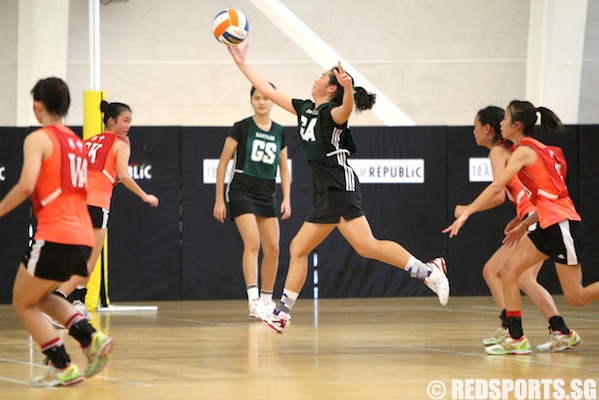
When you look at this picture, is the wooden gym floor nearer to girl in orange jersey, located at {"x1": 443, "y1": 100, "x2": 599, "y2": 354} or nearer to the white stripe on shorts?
girl in orange jersey, located at {"x1": 443, "y1": 100, "x2": 599, "y2": 354}

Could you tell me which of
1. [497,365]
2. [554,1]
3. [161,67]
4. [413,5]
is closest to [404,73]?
[413,5]

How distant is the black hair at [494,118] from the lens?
6.80 meters

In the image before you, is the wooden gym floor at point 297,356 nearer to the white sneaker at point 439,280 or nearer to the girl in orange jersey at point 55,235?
the girl in orange jersey at point 55,235

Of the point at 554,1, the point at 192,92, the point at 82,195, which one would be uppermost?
the point at 554,1

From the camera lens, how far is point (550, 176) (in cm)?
622

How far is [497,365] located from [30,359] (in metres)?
2.76

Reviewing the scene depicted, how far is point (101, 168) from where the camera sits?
859 centimetres

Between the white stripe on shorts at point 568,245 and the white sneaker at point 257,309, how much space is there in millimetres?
2377

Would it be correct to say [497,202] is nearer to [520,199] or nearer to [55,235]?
[520,199]

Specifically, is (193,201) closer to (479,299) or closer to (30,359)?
(479,299)

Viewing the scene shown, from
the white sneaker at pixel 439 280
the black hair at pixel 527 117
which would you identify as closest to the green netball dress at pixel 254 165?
the white sneaker at pixel 439 280

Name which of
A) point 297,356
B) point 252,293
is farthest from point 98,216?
point 297,356

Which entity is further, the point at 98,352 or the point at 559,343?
the point at 559,343

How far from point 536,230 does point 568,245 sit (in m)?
0.23
